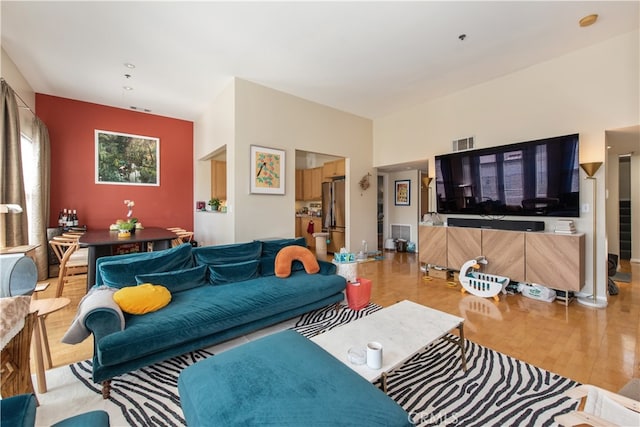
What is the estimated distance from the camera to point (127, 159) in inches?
206

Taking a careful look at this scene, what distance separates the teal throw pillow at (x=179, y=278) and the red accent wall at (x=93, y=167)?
3.71 metres

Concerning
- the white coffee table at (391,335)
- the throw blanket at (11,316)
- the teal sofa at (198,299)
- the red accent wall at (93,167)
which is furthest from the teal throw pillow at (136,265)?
the red accent wall at (93,167)

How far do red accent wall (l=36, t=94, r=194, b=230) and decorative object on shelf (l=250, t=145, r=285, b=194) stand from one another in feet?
9.01

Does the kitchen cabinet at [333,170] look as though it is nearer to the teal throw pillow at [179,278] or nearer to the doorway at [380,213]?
the doorway at [380,213]

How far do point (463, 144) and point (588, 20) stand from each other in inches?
77.3

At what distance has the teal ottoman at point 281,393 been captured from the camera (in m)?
1.07

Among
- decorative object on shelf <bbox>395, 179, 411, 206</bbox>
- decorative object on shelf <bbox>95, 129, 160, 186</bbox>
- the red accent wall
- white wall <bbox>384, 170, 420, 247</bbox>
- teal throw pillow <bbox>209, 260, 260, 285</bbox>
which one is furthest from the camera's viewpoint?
decorative object on shelf <bbox>395, 179, 411, 206</bbox>

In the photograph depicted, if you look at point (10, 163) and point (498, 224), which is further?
point (498, 224)

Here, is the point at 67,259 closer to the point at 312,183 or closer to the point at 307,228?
the point at 307,228

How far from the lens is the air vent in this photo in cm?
438

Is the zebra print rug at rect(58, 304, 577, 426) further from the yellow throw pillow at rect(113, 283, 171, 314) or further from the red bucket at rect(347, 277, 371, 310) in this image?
the red bucket at rect(347, 277, 371, 310)

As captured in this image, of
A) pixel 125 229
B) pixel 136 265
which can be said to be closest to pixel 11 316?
pixel 136 265

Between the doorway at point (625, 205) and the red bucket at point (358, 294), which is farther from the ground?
the doorway at point (625, 205)

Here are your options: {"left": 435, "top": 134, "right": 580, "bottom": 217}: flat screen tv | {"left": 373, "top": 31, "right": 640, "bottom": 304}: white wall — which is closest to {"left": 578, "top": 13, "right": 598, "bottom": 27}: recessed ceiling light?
A: {"left": 373, "top": 31, "right": 640, "bottom": 304}: white wall
